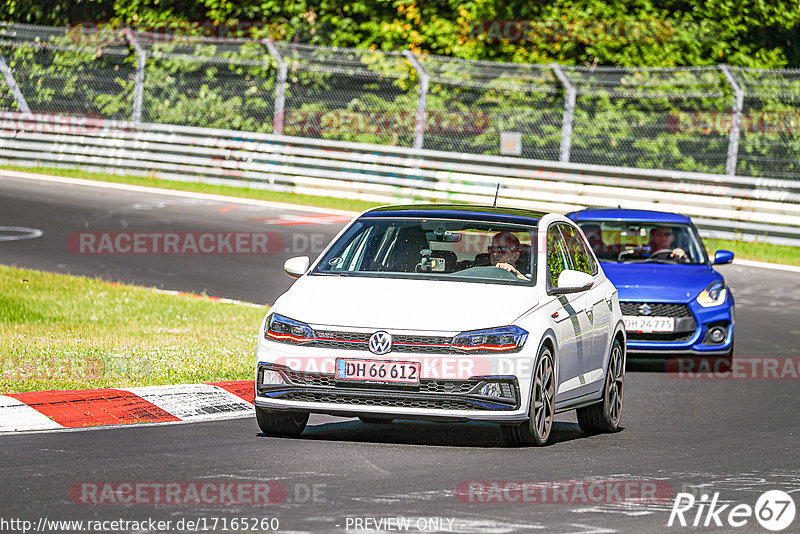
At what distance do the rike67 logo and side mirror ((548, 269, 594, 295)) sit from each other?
6.62 feet

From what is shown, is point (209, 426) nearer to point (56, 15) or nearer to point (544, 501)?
point (544, 501)

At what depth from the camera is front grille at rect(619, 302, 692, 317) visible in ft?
45.0

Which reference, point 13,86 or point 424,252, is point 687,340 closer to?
point 424,252

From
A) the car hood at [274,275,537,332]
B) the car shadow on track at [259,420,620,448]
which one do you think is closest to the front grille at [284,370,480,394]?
the car hood at [274,275,537,332]

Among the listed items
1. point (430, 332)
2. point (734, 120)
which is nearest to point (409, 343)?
point (430, 332)

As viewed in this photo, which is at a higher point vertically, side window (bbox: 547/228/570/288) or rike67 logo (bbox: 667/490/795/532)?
side window (bbox: 547/228/570/288)

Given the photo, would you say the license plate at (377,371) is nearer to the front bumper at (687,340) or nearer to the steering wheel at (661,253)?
the front bumper at (687,340)

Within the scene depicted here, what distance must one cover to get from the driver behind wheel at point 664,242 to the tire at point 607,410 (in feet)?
14.7

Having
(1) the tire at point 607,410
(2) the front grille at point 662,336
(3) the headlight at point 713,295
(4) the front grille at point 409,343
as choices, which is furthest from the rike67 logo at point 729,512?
(3) the headlight at point 713,295

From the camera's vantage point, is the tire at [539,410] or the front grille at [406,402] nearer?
the front grille at [406,402]

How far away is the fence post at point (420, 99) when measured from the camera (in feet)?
86.9

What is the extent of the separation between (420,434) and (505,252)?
1316 mm

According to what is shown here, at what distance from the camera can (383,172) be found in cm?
2695

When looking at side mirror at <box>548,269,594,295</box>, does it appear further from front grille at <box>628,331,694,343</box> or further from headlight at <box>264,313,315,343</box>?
front grille at <box>628,331,694,343</box>
